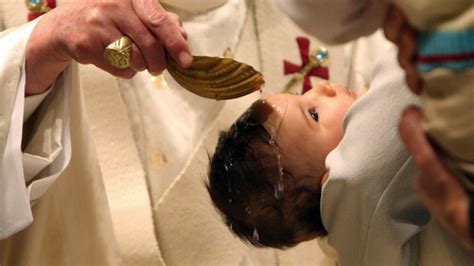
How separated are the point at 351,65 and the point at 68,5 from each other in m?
0.64

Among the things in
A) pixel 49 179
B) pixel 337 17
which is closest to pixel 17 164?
pixel 49 179

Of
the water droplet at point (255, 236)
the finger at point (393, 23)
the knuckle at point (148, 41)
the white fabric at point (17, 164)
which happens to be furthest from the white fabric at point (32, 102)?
the finger at point (393, 23)

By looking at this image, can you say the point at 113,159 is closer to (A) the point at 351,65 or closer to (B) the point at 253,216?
(B) the point at 253,216

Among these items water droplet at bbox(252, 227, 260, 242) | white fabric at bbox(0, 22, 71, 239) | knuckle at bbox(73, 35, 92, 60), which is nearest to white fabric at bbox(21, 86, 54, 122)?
white fabric at bbox(0, 22, 71, 239)

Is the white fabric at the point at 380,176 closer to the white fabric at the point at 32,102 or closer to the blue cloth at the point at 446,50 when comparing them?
the blue cloth at the point at 446,50

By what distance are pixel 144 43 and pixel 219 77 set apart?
0.10 meters

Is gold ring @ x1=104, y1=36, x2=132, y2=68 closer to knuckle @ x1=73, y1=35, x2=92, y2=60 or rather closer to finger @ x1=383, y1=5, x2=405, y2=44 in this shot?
knuckle @ x1=73, y1=35, x2=92, y2=60

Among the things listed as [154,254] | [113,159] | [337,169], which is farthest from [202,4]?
[337,169]

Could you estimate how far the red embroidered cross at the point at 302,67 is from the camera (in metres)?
1.34

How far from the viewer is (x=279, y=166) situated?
900 millimetres

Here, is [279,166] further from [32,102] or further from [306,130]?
[32,102]

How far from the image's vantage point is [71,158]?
3.54 ft

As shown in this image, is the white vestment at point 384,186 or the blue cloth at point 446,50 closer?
the blue cloth at point 446,50

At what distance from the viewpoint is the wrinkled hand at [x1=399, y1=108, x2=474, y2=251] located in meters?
0.47
